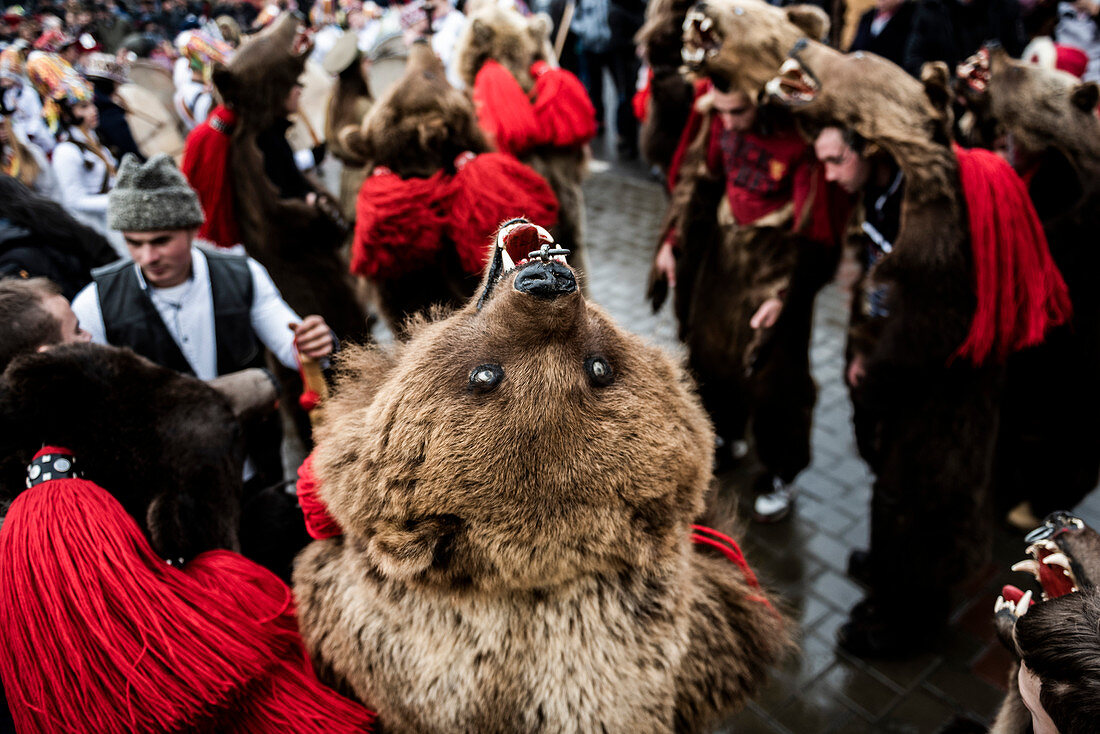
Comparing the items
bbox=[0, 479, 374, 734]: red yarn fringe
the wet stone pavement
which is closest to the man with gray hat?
bbox=[0, 479, 374, 734]: red yarn fringe

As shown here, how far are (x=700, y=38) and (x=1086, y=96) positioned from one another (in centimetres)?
170

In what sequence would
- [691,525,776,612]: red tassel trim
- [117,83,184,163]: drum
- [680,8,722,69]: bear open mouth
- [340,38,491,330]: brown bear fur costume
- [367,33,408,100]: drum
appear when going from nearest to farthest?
[691,525,776,612]: red tassel trim
[680,8,722,69]: bear open mouth
[340,38,491,330]: brown bear fur costume
[367,33,408,100]: drum
[117,83,184,163]: drum

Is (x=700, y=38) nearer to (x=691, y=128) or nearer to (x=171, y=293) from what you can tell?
(x=691, y=128)

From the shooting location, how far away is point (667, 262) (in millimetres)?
4262

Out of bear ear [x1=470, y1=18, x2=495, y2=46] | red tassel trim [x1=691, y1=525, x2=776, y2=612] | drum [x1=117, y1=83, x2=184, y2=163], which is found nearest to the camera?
red tassel trim [x1=691, y1=525, x2=776, y2=612]

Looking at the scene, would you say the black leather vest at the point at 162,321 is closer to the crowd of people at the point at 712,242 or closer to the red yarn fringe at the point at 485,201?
the crowd of people at the point at 712,242

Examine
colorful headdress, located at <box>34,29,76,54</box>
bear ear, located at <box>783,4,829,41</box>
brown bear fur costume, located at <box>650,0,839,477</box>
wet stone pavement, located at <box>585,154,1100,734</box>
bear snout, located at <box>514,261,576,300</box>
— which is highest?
bear ear, located at <box>783,4,829,41</box>

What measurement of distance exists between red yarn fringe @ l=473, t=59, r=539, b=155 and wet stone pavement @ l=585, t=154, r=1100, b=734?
6.31 ft

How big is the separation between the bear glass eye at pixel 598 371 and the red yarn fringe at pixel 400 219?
8.51 ft

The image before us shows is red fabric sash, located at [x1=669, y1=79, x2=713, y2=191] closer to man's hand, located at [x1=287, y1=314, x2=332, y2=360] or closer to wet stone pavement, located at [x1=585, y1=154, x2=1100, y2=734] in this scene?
wet stone pavement, located at [x1=585, y1=154, x2=1100, y2=734]

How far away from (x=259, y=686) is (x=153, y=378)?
0.87 metres

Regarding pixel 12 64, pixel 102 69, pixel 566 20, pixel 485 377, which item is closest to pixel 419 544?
pixel 485 377

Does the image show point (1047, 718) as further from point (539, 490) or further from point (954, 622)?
point (954, 622)

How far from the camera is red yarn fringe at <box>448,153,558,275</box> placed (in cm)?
371
